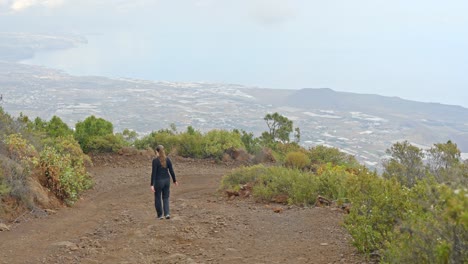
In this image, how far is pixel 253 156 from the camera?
2270 centimetres

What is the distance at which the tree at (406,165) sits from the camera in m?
12.3

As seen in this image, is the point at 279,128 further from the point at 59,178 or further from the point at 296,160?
the point at 59,178

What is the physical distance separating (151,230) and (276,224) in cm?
260

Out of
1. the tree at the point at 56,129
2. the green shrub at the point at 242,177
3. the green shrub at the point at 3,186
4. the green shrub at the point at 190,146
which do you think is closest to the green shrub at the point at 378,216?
the green shrub at the point at 242,177

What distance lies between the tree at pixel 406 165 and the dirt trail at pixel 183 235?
8.52 ft

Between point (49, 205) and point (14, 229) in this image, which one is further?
point (49, 205)

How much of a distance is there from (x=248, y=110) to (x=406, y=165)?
7580 centimetres

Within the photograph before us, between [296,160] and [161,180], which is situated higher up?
[161,180]

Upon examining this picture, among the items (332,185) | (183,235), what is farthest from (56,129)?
(183,235)

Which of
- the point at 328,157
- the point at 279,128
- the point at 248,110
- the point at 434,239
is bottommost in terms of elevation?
the point at 248,110

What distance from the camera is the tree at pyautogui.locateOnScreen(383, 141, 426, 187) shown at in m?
12.3

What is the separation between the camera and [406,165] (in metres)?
13.1

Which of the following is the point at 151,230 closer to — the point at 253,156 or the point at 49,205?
the point at 49,205

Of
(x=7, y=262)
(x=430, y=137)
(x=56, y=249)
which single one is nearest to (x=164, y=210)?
(x=56, y=249)
